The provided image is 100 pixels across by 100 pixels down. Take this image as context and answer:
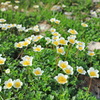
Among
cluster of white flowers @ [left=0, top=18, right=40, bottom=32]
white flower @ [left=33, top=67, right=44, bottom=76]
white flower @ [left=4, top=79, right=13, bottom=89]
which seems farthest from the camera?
cluster of white flowers @ [left=0, top=18, right=40, bottom=32]

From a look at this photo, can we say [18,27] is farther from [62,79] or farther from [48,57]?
[62,79]

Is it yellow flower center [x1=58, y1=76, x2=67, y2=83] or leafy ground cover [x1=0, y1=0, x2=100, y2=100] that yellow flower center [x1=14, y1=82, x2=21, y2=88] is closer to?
leafy ground cover [x1=0, y1=0, x2=100, y2=100]

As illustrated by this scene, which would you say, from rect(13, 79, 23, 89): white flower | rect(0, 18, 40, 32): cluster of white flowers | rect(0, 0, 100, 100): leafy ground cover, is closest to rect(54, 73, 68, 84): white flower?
rect(0, 0, 100, 100): leafy ground cover

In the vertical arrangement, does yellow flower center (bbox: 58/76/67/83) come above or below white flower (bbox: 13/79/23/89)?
above

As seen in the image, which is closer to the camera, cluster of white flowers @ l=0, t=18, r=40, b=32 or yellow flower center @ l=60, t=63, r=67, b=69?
yellow flower center @ l=60, t=63, r=67, b=69

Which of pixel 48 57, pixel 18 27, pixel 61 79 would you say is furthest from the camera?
pixel 18 27

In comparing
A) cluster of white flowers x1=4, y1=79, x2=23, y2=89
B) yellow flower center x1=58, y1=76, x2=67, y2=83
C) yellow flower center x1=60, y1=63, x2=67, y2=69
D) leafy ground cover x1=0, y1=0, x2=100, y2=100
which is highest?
yellow flower center x1=60, y1=63, x2=67, y2=69

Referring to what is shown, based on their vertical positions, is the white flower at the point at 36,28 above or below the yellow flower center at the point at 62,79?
below

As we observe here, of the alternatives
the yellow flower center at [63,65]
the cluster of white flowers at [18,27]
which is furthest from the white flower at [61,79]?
the cluster of white flowers at [18,27]

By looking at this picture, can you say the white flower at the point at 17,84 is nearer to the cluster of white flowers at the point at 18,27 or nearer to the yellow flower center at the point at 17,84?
the yellow flower center at the point at 17,84

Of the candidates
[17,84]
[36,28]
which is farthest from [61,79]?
[36,28]
